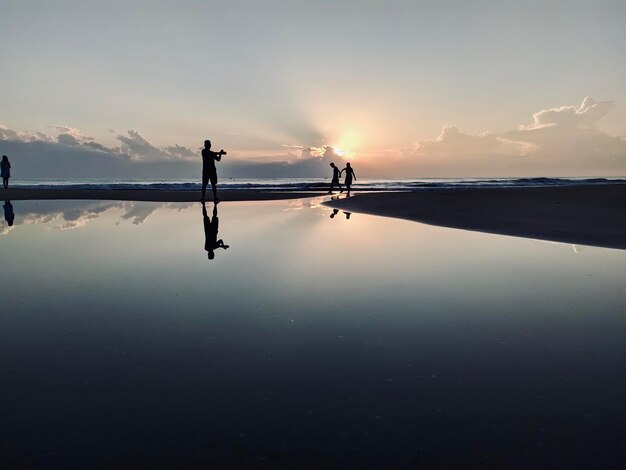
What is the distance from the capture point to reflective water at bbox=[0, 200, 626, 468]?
2580 mm

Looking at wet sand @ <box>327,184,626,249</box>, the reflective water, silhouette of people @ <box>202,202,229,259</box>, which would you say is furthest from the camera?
wet sand @ <box>327,184,626,249</box>

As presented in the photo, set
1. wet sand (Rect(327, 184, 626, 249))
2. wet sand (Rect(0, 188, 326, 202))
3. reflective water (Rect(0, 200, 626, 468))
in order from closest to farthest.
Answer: reflective water (Rect(0, 200, 626, 468))
wet sand (Rect(327, 184, 626, 249))
wet sand (Rect(0, 188, 326, 202))

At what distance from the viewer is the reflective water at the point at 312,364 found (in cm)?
258

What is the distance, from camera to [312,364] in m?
3.65

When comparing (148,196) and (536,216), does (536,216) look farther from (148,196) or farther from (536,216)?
(148,196)

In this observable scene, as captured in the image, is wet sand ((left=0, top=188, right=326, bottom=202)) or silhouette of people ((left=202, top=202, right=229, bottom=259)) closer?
silhouette of people ((left=202, top=202, right=229, bottom=259))

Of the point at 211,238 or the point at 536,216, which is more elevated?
the point at 536,216

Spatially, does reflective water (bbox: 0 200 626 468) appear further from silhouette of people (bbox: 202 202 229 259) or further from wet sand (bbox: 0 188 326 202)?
wet sand (bbox: 0 188 326 202)

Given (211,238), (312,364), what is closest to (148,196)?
(211,238)

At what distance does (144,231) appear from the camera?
12.4m

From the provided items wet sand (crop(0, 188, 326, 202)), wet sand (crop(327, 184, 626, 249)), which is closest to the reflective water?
wet sand (crop(327, 184, 626, 249))

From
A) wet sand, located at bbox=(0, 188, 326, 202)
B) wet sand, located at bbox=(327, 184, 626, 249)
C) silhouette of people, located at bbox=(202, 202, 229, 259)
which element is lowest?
wet sand, located at bbox=(0, 188, 326, 202)

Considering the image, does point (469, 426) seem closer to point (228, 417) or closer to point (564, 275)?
point (228, 417)

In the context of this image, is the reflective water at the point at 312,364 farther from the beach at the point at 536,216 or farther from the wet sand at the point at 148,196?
the wet sand at the point at 148,196
